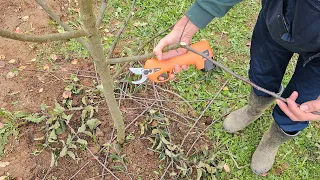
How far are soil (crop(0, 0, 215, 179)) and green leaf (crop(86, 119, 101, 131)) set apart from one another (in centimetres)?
6

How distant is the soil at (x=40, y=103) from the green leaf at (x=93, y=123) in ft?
0.18

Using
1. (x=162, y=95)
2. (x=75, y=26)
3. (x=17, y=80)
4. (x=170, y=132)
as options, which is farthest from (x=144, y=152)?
(x=75, y=26)

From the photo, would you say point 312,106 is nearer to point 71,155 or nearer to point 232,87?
point 232,87

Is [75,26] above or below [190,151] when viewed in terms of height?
above

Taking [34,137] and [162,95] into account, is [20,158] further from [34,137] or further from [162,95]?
[162,95]

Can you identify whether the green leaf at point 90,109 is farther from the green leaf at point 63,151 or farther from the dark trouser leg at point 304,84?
the dark trouser leg at point 304,84

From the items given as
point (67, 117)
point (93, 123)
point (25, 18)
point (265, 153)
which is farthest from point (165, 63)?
point (25, 18)

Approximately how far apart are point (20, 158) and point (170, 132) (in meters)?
0.86

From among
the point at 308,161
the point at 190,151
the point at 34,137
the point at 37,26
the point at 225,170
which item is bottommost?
the point at 308,161

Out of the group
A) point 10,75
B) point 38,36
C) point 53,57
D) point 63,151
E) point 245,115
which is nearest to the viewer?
point 38,36

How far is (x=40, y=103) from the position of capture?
82.7 inches

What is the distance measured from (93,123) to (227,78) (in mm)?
1012

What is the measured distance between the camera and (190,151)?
200cm

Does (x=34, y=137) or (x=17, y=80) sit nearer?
(x=34, y=137)
